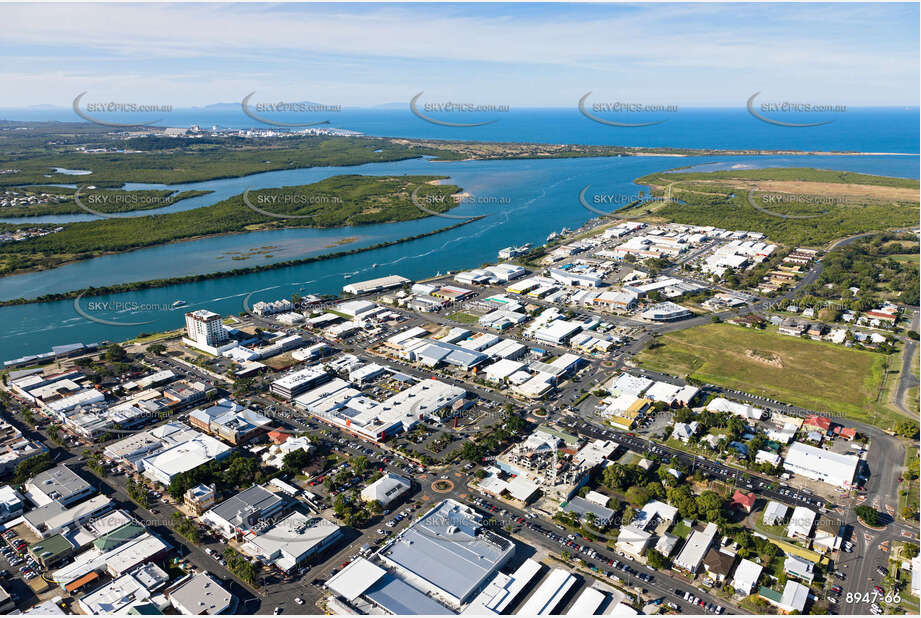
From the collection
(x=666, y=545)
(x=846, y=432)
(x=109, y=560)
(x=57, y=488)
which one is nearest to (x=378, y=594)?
(x=109, y=560)

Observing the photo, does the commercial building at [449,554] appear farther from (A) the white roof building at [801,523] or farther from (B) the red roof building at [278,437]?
(A) the white roof building at [801,523]

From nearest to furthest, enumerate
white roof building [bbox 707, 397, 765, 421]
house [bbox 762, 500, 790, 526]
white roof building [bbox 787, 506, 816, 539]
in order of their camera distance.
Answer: white roof building [bbox 787, 506, 816, 539] < house [bbox 762, 500, 790, 526] < white roof building [bbox 707, 397, 765, 421]

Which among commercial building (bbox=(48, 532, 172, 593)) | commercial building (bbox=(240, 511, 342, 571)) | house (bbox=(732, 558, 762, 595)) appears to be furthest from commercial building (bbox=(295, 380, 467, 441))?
house (bbox=(732, 558, 762, 595))

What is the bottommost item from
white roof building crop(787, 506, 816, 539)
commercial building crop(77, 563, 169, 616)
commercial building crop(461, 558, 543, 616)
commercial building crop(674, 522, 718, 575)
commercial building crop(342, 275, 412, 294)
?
commercial building crop(77, 563, 169, 616)

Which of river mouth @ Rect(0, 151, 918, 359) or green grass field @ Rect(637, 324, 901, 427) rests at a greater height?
river mouth @ Rect(0, 151, 918, 359)

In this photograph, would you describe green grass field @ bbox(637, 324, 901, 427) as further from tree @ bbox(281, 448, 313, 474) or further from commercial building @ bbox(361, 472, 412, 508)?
tree @ bbox(281, 448, 313, 474)

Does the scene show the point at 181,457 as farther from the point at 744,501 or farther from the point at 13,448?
the point at 744,501
